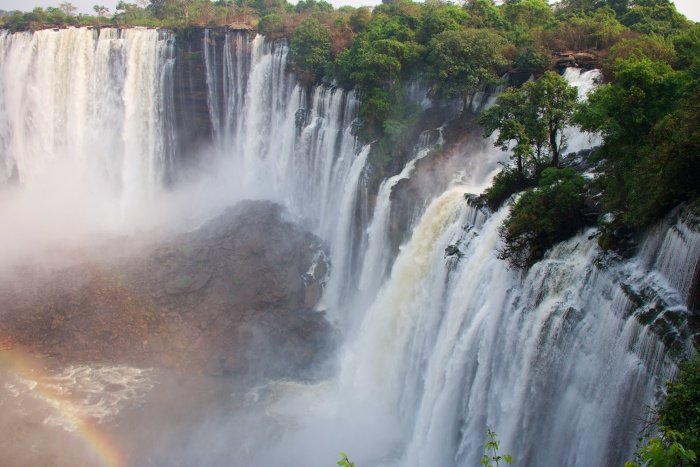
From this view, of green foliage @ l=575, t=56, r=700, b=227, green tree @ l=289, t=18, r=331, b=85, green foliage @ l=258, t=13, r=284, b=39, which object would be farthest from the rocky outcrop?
green foliage @ l=258, t=13, r=284, b=39

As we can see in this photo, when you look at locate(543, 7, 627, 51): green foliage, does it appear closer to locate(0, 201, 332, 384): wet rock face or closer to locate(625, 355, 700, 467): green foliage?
locate(0, 201, 332, 384): wet rock face

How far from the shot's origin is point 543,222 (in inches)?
544

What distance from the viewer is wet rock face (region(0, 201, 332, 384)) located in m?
25.1

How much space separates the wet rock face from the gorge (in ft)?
0.44

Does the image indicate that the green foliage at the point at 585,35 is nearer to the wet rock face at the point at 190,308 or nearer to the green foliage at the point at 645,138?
the green foliage at the point at 645,138

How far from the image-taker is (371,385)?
22.6 meters

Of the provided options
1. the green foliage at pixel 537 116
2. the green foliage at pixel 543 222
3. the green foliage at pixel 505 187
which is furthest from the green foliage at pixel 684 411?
the green foliage at pixel 537 116

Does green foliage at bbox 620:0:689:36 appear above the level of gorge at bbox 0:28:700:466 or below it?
above

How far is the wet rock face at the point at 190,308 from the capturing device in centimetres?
2512

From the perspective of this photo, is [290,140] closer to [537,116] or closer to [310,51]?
[310,51]

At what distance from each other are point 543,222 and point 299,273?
17210mm

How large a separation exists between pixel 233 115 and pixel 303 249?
12.7 m

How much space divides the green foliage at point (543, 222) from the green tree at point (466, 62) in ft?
38.8

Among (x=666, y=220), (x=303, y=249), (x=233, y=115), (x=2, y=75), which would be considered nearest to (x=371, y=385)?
(x=303, y=249)
